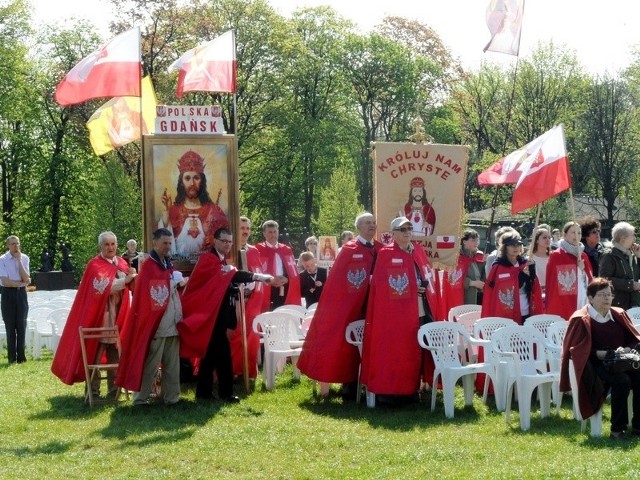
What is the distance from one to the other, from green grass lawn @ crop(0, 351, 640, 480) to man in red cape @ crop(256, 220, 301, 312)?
2.79 metres

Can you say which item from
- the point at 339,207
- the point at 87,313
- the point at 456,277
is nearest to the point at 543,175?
the point at 456,277

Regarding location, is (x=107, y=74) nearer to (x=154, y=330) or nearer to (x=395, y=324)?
(x=154, y=330)

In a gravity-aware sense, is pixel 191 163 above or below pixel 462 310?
above

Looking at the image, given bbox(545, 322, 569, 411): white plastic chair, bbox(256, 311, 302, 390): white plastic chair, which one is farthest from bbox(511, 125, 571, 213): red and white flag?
bbox(256, 311, 302, 390): white plastic chair

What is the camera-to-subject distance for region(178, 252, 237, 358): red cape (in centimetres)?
1133

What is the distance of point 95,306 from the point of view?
1215 cm

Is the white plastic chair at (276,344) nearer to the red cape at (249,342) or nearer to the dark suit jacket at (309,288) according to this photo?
the red cape at (249,342)

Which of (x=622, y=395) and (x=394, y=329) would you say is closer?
(x=622, y=395)

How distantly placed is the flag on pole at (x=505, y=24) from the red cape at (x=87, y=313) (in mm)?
5485

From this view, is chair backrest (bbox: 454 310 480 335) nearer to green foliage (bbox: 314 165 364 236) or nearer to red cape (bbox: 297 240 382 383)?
red cape (bbox: 297 240 382 383)

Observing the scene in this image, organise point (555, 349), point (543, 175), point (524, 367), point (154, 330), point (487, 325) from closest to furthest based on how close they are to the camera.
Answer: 1. point (555, 349)
2. point (524, 367)
3. point (154, 330)
4. point (487, 325)
5. point (543, 175)

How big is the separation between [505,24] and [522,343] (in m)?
4.99

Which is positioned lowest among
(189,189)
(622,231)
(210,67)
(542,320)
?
(542,320)

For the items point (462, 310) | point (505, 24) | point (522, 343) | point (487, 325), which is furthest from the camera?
point (505, 24)
